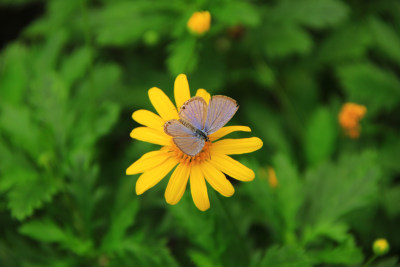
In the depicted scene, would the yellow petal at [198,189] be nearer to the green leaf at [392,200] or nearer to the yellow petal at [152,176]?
the yellow petal at [152,176]

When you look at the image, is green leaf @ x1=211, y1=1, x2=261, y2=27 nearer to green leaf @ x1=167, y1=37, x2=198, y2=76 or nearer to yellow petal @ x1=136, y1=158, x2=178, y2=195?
green leaf @ x1=167, y1=37, x2=198, y2=76

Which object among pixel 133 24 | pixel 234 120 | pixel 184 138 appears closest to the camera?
pixel 184 138

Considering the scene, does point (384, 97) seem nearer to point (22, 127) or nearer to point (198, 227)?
point (198, 227)

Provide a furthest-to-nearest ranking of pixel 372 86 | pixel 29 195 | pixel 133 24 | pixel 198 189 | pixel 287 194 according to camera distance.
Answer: pixel 372 86, pixel 133 24, pixel 287 194, pixel 29 195, pixel 198 189

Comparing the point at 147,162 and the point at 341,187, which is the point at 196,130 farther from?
the point at 341,187

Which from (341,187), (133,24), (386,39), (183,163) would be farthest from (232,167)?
(386,39)

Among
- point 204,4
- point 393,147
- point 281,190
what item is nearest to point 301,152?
point 393,147

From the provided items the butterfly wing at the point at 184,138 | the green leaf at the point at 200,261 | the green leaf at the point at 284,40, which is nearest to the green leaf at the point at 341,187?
the green leaf at the point at 200,261
